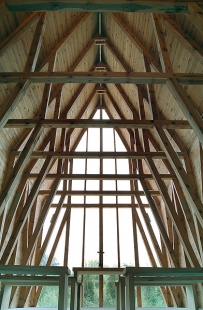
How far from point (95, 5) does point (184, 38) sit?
5.00 feet

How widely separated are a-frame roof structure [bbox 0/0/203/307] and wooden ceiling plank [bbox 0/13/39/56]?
0.05ft

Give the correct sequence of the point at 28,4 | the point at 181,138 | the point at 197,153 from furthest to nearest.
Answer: the point at 181,138, the point at 197,153, the point at 28,4

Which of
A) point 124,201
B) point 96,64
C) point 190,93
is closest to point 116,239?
point 124,201

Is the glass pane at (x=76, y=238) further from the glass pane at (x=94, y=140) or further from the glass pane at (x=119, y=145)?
the glass pane at (x=119, y=145)

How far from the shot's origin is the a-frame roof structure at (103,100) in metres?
3.34

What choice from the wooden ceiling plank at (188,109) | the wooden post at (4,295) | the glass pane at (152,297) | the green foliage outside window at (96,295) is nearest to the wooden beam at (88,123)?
the wooden ceiling plank at (188,109)

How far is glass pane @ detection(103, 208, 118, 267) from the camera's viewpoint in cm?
663

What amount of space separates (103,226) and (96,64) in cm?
438

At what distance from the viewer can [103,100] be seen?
8.59 meters

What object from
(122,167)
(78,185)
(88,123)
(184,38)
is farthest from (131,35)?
(78,185)

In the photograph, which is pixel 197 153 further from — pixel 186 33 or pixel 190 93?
pixel 186 33

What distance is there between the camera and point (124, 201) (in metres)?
7.38

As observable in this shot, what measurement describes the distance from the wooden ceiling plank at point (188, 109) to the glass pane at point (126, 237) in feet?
14.9

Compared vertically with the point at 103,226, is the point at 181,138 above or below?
above
